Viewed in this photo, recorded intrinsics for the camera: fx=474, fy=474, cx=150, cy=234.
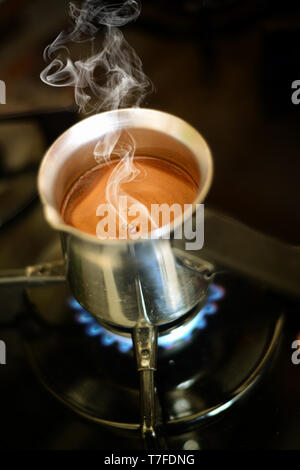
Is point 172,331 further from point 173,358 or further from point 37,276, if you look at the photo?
point 37,276

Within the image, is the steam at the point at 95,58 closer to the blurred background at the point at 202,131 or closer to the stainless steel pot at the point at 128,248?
the blurred background at the point at 202,131

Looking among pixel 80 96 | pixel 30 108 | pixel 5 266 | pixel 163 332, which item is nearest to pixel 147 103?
pixel 80 96

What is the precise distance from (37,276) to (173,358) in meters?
0.25

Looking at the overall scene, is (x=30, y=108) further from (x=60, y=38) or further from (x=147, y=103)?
(x=60, y=38)

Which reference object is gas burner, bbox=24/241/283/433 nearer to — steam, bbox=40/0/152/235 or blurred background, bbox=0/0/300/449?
blurred background, bbox=0/0/300/449

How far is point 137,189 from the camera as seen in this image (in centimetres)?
70

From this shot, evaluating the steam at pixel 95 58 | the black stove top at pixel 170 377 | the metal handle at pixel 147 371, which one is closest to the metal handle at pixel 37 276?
the black stove top at pixel 170 377

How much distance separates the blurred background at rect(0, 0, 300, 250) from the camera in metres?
0.97

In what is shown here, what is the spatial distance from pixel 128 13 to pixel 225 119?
0.47 metres

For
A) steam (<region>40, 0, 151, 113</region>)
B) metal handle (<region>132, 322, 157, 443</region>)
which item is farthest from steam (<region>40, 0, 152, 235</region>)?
metal handle (<region>132, 322, 157, 443</region>)

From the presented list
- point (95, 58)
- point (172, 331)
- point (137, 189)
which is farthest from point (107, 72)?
point (172, 331)

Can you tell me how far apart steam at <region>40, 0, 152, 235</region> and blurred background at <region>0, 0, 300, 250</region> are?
0.03m

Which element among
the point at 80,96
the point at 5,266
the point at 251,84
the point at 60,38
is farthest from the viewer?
the point at 60,38

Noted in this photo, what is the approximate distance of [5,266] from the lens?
862 millimetres
